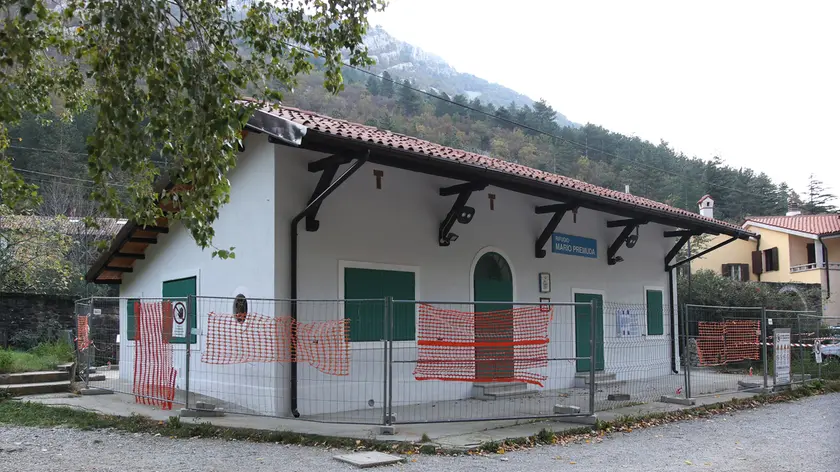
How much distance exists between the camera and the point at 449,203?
11602 mm

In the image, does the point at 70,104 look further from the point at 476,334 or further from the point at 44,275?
the point at 44,275

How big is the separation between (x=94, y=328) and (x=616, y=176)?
53840mm

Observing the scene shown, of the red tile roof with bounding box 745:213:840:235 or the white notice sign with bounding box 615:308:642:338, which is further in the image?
the red tile roof with bounding box 745:213:840:235

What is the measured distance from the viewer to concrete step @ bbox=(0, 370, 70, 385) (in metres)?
11.9

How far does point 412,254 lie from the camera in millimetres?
10953

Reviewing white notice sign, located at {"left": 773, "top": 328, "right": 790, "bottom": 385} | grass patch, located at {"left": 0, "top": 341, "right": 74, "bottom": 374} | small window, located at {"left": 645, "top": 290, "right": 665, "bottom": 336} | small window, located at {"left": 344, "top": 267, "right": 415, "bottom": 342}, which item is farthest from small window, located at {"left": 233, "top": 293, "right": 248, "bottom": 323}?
white notice sign, located at {"left": 773, "top": 328, "right": 790, "bottom": 385}

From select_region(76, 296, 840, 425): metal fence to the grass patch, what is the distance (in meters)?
1.20

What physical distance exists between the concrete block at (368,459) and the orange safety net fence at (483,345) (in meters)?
1.63

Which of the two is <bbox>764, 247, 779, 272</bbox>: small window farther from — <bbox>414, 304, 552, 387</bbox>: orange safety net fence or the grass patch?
the grass patch

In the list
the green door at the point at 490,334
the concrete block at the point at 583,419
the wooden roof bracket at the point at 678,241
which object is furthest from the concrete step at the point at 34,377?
the wooden roof bracket at the point at 678,241

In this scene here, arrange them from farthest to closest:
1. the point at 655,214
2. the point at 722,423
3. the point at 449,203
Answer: the point at 655,214 < the point at 449,203 < the point at 722,423

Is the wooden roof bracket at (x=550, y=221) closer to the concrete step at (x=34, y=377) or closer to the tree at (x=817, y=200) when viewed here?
the concrete step at (x=34, y=377)

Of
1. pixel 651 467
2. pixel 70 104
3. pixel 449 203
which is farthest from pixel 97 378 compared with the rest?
pixel 651 467

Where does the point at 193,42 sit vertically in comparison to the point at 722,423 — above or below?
above
